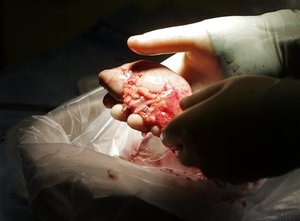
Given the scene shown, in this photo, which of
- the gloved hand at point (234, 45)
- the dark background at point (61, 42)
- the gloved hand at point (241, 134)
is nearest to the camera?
the gloved hand at point (241, 134)

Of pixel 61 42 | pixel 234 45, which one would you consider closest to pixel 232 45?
pixel 234 45

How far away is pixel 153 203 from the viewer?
0.43 meters

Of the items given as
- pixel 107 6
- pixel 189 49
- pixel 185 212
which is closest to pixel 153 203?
pixel 185 212

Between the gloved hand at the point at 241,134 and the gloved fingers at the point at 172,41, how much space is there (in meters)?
0.10

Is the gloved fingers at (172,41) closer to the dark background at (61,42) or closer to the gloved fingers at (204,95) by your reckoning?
the gloved fingers at (204,95)

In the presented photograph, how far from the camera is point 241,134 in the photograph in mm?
401

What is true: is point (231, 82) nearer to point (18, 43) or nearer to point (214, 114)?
point (214, 114)

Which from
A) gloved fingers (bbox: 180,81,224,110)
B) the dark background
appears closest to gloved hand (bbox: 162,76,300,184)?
gloved fingers (bbox: 180,81,224,110)

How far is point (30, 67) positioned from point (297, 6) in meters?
0.48

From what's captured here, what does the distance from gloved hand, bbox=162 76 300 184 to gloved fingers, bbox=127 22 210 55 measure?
10cm

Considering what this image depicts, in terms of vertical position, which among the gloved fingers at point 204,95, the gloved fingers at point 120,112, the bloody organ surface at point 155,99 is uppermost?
the gloved fingers at point 204,95

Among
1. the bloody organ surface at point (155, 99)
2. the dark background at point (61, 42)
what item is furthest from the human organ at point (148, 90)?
the dark background at point (61, 42)

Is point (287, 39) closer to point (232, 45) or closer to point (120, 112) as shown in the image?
point (232, 45)

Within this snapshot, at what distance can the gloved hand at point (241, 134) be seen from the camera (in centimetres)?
40
